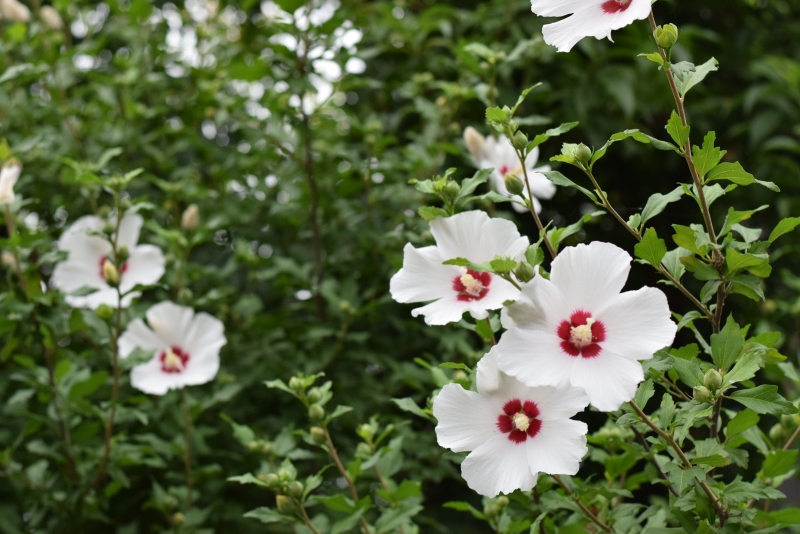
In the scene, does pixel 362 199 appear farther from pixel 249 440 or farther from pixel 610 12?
pixel 610 12

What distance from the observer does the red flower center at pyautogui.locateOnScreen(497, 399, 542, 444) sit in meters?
0.75

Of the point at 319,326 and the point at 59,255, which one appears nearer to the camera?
the point at 59,255

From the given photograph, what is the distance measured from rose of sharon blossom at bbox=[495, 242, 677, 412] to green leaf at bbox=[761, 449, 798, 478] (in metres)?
0.36

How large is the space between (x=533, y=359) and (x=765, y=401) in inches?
9.1

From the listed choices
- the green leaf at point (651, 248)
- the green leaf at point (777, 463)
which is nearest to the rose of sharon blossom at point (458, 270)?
the green leaf at point (651, 248)

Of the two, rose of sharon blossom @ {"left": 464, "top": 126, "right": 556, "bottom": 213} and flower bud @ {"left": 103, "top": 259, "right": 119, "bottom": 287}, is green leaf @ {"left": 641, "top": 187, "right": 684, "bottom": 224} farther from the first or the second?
flower bud @ {"left": 103, "top": 259, "right": 119, "bottom": 287}

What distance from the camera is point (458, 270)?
0.85m

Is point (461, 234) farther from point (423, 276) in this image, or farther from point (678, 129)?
point (678, 129)

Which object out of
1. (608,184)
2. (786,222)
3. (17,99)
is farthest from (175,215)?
(786,222)

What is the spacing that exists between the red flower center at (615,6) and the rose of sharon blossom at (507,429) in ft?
1.10

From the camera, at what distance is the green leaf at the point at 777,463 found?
36.3 inches

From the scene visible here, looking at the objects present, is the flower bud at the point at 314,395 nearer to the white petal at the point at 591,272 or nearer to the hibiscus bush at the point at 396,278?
the hibiscus bush at the point at 396,278

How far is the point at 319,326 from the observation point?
152 centimetres

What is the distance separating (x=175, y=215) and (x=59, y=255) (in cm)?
44
